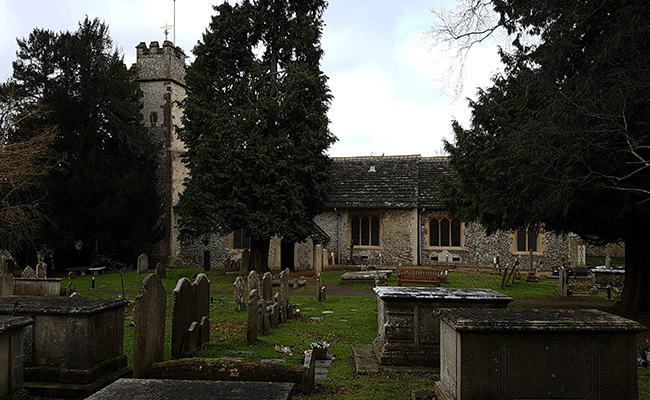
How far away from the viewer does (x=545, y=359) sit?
→ 566 cm

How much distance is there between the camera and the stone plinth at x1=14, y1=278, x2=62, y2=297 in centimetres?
1334

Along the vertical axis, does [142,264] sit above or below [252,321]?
above

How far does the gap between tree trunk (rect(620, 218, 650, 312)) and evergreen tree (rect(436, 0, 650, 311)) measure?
1.0 inches

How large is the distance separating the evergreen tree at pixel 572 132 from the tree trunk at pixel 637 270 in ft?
0.09

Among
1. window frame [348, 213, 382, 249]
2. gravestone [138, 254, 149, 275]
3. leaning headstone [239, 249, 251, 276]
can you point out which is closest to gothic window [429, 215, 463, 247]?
window frame [348, 213, 382, 249]

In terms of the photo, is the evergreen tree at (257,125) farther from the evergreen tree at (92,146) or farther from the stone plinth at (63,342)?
the stone plinth at (63,342)

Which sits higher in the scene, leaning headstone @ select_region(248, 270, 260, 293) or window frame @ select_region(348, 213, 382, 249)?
window frame @ select_region(348, 213, 382, 249)

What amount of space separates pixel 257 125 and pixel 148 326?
1505 centimetres

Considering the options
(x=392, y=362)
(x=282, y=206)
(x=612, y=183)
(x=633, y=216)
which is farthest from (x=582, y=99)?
(x=282, y=206)

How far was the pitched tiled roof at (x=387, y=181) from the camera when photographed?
90.8ft

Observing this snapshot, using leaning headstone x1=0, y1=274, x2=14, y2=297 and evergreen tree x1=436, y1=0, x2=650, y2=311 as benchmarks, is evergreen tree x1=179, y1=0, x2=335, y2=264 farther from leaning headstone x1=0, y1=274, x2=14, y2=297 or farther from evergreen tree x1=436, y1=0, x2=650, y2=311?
evergreen tree x1=436, y1=0, x2=650, y2=311

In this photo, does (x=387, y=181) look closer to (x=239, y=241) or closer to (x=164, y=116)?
(x=239, y=241)

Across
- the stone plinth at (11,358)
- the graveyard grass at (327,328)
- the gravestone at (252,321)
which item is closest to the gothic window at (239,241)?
the graveyard grass at (327,328)

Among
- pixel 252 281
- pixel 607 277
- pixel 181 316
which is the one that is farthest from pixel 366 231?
pixel 181 316
